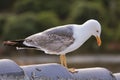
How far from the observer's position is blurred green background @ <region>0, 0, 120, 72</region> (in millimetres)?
10266

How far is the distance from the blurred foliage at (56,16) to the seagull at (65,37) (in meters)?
7.74

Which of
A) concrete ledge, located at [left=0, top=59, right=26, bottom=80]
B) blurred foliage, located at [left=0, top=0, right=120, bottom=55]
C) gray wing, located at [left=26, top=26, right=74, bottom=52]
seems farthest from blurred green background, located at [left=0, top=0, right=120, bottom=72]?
concrete ledge, located at [left=0, top=59, right=26, bottom=80]

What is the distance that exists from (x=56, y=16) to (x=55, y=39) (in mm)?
9374

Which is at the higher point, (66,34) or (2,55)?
(66,34)

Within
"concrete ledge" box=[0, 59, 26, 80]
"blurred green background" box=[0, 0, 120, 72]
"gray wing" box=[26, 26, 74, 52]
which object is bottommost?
"blurred green background" box=[0, 0, 120, 72]

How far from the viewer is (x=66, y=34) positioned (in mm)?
2047

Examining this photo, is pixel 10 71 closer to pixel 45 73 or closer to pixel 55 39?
pixel 45 73

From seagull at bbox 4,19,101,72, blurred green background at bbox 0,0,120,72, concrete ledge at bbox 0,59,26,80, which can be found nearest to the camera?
concrete ledge at bbox 0,59,26,80

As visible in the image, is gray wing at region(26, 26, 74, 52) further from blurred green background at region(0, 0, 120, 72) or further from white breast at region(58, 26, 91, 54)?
blurred green background at region(0, 0, 120, 72)

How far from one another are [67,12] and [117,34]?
49.1 inches

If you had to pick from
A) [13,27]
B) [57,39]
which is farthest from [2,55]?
[57,39]

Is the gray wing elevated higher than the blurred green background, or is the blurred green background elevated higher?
the gray wing

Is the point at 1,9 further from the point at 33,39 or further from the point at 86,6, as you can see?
the point at 33,39

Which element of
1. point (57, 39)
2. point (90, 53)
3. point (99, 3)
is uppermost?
point (57, 39)
